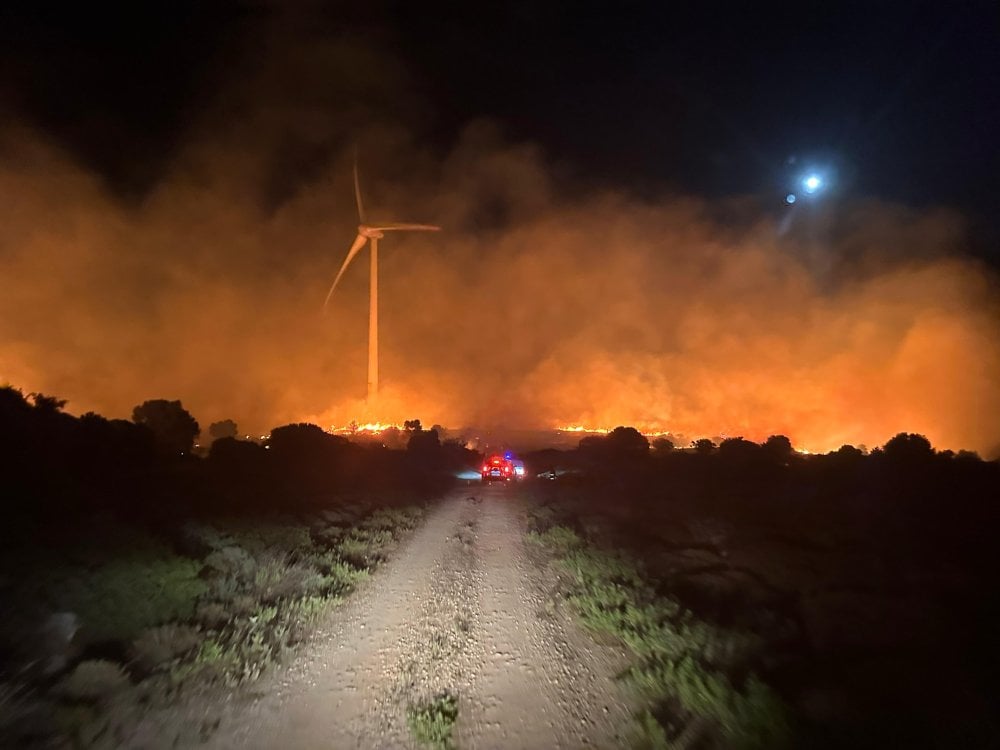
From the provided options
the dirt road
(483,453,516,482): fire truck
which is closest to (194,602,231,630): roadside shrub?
the dirt road

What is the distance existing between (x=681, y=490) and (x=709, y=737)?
74.7 feet

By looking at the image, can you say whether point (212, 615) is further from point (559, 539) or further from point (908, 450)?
point (908, 450)

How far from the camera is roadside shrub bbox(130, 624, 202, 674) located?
26.5 ft

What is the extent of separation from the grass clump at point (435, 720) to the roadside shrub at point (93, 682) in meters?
3.93

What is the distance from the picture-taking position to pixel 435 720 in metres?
7.29

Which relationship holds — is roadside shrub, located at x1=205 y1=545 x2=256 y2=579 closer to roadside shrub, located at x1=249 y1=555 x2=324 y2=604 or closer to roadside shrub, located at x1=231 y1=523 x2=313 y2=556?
roadside shrub, located at x1=249 y1=555 x2=324 y2=604

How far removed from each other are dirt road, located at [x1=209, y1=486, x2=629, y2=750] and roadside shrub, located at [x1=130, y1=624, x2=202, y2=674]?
5.43 ft

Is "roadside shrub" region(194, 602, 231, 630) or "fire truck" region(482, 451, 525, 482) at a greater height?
"fire truck" region(482, 451, 525, 482)

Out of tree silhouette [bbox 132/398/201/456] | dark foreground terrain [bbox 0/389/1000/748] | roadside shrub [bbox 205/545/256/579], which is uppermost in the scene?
tree silhouette [bbox 132/398/201/456]

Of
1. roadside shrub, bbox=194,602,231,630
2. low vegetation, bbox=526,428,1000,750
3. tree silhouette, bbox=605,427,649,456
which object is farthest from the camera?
tree silhouette, bbox=605,427,649,456

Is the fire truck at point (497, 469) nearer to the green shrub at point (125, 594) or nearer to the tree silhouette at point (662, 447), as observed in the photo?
the tree silhouette at point (662, 447)

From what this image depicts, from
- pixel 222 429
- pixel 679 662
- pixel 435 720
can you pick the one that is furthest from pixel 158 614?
pixel 222 429

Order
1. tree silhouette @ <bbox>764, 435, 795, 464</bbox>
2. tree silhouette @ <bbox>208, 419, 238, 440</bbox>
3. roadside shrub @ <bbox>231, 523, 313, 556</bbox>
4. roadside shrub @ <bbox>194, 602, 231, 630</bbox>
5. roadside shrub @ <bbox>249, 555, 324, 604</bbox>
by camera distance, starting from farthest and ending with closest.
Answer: tree silhouette @ <bbox>208, 419, 238, 440</bbox>, tree silhouette @ <bbox>764, 435, 795, 464</bbox>, roadside shrub @ <bbox>231, 523, 313, 556</bbox>, roadside shrub @ <bbox>249, 555, 324, 604</bbox>, roadside shrub @ <bbox>194, 602, 231, 630</bbox>

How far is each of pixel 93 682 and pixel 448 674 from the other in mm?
4786
